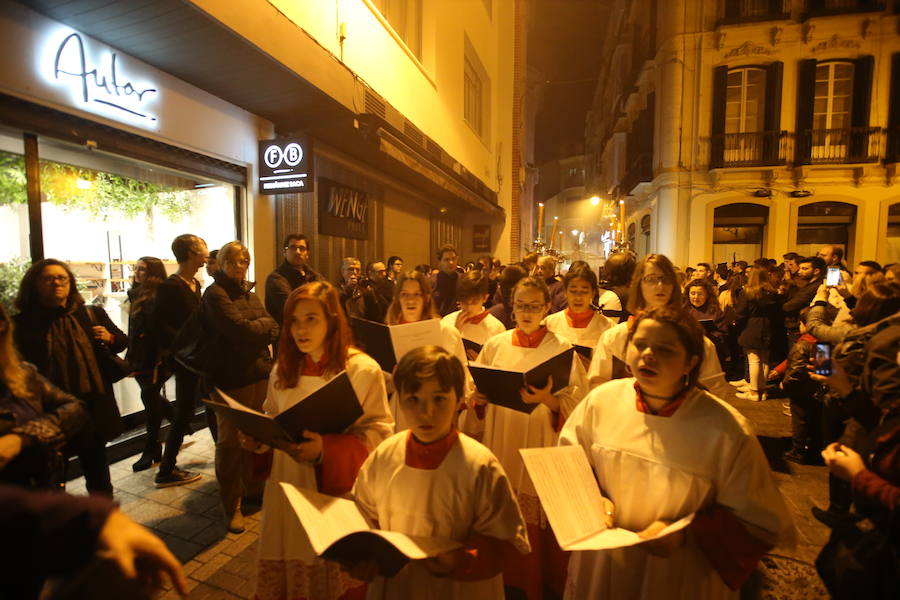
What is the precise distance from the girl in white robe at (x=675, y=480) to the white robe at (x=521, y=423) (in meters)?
0.91

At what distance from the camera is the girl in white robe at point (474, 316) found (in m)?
4.09

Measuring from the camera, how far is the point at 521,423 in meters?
2.93

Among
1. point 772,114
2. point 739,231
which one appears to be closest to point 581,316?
point 739,231

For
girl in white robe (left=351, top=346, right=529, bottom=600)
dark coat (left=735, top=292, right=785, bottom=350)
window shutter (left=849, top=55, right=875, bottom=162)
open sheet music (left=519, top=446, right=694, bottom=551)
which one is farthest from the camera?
window shutter (left=849, top=55, right=875, bottom=162)

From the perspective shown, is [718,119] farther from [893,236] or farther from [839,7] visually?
[893,236]

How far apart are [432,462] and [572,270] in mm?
2658

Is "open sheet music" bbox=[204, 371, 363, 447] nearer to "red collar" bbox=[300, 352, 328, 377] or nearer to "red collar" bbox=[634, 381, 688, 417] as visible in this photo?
"red collar" bbox=[300, 352, 328, 377]

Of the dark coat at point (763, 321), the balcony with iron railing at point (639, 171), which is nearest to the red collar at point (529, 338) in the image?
the dark coat at point (763, 321)

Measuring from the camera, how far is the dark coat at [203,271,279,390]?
354 cm

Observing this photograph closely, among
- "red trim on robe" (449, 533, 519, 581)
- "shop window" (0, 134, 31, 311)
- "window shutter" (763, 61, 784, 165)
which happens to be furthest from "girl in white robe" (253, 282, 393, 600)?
"window shutter" (763, 61, 784, 165)

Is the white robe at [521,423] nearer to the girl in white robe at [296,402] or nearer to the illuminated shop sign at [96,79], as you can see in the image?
the girl in white robe at [296,402]

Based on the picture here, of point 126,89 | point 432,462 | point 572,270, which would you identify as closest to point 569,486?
point 432,462

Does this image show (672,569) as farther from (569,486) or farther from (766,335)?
(766,335)

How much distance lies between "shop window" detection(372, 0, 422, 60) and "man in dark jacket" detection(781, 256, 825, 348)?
762 centimetres
